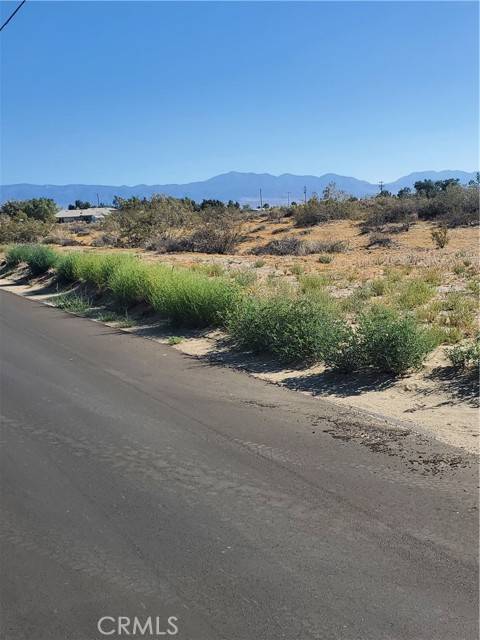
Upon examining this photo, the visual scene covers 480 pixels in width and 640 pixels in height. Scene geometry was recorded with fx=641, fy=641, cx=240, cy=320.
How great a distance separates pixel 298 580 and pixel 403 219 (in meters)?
37.4

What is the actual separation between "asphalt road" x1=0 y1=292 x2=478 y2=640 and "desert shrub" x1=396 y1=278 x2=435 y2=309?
6632 millimetres

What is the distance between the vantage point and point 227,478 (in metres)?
5.46

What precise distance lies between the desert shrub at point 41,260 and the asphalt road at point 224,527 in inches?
744

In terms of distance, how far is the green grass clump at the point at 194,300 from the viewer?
43.0ft

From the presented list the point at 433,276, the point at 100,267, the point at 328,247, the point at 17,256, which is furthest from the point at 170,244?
the point at 433,276

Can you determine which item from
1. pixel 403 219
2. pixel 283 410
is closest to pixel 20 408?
pixel 283 410

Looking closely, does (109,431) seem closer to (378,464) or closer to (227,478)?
(227,478)

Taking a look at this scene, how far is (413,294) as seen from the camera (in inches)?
577

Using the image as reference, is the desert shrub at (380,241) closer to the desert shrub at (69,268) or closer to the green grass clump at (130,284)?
the desert shrub at (69,268)

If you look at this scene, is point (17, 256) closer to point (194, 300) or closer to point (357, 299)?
point (194, 300)

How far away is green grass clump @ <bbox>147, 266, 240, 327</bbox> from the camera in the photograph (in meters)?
13.1

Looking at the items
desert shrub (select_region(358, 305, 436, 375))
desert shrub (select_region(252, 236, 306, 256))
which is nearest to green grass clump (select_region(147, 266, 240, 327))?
desert shrub (select_region(358, 305, 436, 375))

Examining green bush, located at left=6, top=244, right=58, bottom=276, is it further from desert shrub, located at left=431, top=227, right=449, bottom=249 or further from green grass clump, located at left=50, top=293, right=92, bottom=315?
desert shrub, located at left=431, top=227, right=449, bottom=249

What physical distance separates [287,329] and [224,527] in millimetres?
5982
